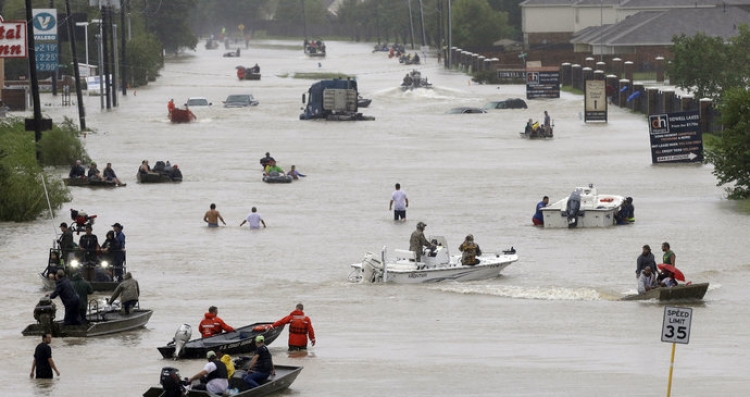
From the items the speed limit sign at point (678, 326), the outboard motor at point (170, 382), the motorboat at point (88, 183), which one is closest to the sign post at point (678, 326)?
the speed limit sign at point (678, 326)

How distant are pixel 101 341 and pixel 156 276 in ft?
31.0

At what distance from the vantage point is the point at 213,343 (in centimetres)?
2711

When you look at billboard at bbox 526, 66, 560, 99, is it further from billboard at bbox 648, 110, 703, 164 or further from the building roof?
billboard at bbox 648, 110, 703, 164

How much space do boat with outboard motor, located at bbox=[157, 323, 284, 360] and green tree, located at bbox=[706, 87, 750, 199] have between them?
28468 millimetres

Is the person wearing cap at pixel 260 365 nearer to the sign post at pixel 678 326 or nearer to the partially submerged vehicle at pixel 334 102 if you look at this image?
the sign post at pixel 678 326

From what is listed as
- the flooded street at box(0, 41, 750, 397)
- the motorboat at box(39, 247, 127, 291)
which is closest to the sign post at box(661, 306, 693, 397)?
the flooded street at box(0, 41, 750, 397)

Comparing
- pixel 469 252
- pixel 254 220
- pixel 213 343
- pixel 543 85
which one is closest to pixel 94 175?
pixel 254 220

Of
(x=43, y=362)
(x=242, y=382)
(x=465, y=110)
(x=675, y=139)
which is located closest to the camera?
(x=242, y=382)

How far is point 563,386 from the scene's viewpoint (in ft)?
82.6

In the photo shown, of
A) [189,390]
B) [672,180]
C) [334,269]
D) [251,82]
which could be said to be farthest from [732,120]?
[251,82]

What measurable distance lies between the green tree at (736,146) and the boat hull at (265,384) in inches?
1191

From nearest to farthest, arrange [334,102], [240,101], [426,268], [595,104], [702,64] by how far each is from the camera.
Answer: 1. [426,268]
2. [595,104]
3. [702,64]
4. [334,102]
5. [240,101]

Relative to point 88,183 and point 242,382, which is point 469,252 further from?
point 88,183

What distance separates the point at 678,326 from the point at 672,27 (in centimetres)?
10960
